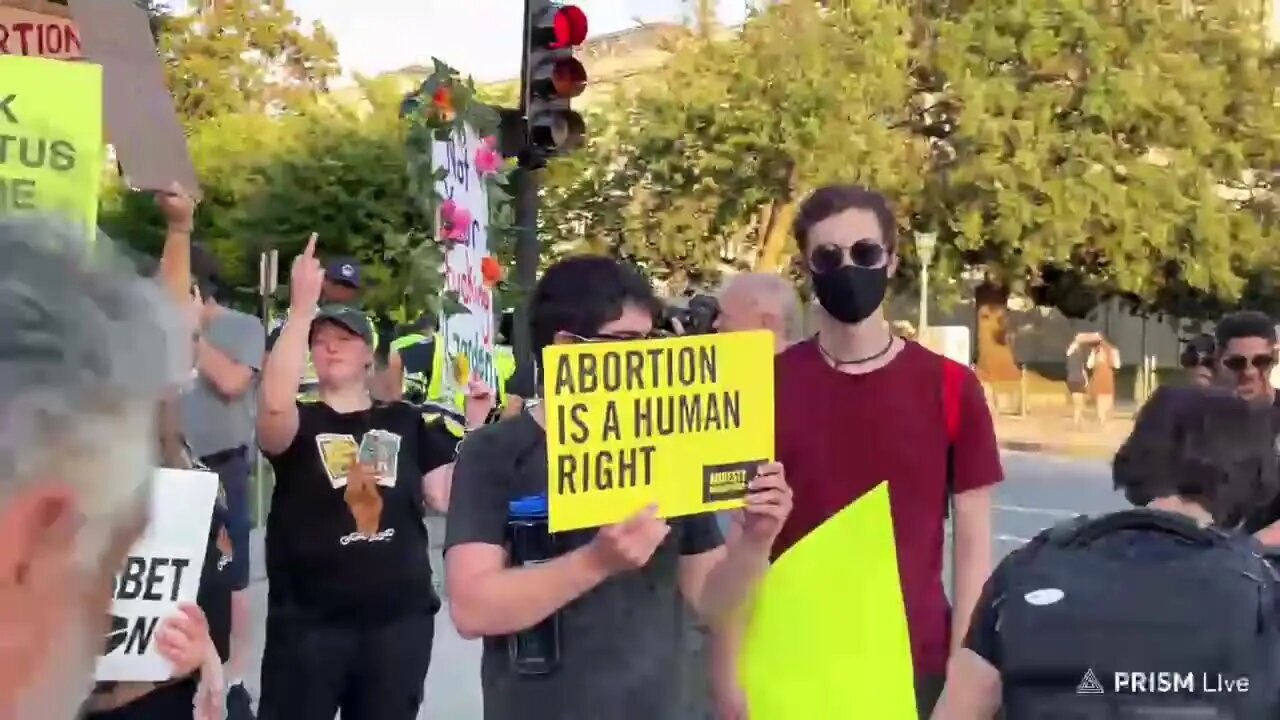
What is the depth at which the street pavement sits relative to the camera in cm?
771

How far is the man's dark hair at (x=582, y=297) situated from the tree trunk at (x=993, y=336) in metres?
33.1

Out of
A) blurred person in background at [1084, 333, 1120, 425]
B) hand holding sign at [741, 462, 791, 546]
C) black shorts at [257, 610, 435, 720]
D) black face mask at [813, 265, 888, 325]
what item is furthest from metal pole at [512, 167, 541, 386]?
blurred person in background at [1084, 333, 1120, 425]

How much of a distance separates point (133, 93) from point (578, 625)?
1664 mm

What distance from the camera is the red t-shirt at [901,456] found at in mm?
3418

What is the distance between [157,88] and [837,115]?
27673 millimetres

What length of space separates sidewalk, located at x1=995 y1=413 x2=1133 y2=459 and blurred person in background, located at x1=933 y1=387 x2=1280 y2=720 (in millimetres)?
19707

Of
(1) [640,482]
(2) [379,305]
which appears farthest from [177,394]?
(2) [379,305]

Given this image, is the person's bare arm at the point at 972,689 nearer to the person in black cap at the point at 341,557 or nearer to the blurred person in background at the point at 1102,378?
the person in black cap at the point at 341,557

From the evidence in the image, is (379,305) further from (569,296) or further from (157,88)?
(569,296)

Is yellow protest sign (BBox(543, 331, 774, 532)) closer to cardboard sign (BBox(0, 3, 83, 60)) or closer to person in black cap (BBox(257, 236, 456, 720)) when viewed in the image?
person in black cap (BBox(257, 236, 456, 720))

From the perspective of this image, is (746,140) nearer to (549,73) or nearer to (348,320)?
(549,73)

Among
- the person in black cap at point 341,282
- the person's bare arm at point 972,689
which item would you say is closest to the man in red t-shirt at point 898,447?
the person's bare arm at point 972,689

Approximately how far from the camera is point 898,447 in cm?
343

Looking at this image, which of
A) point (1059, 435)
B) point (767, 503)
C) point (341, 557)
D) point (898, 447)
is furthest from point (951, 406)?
point (1059, 435)
